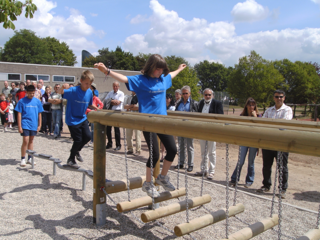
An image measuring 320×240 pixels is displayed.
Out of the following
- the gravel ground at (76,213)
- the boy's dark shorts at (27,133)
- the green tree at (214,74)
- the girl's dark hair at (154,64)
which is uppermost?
the green tree at (214,74)

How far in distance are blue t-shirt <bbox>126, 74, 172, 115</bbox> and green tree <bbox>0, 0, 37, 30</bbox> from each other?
4.33m

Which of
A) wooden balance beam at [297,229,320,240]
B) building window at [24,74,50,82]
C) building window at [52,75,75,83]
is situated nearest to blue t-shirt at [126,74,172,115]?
wooden balance beam at [297,229,320,240]

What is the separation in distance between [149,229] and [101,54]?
74.0 m

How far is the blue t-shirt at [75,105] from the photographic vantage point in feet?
14.5

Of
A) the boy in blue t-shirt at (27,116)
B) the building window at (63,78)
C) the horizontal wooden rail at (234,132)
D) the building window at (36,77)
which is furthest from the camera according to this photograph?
the building window at (63,78)

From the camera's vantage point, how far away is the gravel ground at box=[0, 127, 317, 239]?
9.94 ft

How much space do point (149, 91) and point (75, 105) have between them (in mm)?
1918

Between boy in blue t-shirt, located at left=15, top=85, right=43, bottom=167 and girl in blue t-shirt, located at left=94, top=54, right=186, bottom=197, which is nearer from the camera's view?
girl in blue t-shirt, located at left=94, top=54, right=186, bottom=197

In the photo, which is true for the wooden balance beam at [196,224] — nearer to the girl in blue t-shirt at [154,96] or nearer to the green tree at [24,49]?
the girl in blue t-shirt at [154,96]

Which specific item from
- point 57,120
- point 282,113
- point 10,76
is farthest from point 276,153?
point 10,76

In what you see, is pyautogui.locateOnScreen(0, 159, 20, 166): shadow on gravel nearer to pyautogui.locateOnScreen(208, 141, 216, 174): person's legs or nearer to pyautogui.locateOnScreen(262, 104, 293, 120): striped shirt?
pyautogui.locateOnScreen(208, 141, 216, 174): person's legs

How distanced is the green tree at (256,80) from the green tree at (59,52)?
47.6 metres

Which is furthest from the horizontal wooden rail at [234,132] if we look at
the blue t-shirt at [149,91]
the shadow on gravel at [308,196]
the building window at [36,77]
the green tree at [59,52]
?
the green tree at [59,52]

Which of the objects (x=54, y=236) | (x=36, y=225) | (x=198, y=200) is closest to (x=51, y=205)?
(x=36, y=225)
